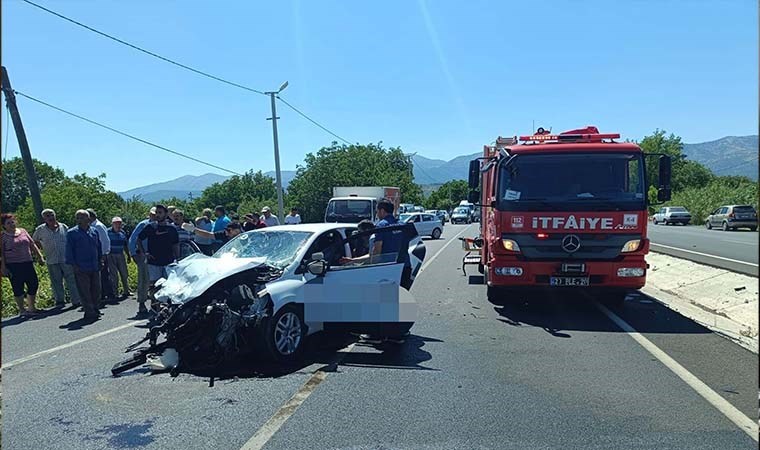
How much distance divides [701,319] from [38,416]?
9005 millimetres

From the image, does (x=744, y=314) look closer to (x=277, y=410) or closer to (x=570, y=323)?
(x=570, y=323)

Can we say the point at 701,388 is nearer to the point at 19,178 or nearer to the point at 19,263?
the point at 19,263

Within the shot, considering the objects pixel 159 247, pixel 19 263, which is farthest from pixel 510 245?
pixel 19 263

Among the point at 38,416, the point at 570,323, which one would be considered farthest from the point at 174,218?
the point at 570,323

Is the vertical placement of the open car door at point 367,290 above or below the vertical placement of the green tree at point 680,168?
below

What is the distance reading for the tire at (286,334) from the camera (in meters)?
5.95

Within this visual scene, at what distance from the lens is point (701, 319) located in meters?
8.59

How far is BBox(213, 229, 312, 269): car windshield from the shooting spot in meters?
6.69

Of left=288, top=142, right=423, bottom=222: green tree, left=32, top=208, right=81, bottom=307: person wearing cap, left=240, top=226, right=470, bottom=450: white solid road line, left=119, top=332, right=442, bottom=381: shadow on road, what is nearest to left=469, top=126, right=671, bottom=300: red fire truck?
left=119, top=332, right=442, bottom=381: shadow on road

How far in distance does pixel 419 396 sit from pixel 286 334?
1876 millimetres

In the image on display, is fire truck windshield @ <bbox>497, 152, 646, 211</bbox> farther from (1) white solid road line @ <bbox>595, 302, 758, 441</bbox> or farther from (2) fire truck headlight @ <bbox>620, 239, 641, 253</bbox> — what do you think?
(1) white solid road line @ <bbox>595, 302, 758, 441</bbox>

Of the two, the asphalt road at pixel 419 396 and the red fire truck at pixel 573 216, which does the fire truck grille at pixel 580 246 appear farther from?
the asphalt road at pixel 419 396

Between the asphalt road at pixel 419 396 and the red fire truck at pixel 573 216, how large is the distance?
0.83 m

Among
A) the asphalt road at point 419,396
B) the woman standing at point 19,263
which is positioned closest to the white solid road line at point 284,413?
the asphalt road at point 419,396
